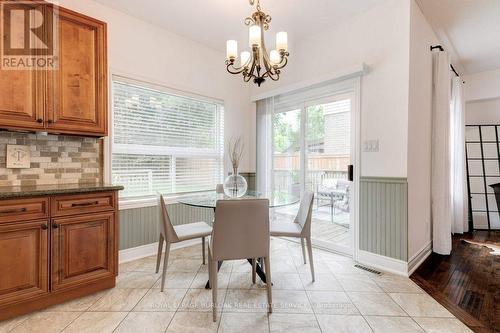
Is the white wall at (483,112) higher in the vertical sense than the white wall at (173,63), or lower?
lower

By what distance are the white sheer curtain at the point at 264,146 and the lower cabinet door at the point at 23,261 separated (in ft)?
8.72

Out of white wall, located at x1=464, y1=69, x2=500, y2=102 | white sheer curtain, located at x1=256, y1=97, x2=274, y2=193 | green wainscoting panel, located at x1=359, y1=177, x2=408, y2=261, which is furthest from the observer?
white wall, located at x1=464, y1=69, x2=500, y2=102

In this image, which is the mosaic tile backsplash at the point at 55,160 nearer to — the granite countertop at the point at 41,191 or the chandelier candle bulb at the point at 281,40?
the granite countertop at the point at 41,191

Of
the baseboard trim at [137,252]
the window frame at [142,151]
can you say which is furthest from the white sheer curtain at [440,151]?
the baseboard trim at [137,252]

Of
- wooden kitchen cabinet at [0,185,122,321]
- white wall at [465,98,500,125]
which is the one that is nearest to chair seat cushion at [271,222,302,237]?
wooden kitchen cabinet at [0,185,122,321]

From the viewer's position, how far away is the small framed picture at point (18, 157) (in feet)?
6.72

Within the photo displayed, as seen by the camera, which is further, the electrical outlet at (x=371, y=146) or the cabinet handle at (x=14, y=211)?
the electrical outlet at (x=371, y=146)

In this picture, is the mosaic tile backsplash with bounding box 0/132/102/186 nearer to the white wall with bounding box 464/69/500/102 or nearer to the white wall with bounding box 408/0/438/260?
the white wall with bounding box 408/0/438/260

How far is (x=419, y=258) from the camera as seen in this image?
2.68 m

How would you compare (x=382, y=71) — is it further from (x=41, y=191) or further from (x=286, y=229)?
(x=41, y=191)

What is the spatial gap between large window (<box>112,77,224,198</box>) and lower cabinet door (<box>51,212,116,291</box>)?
0.80 meters

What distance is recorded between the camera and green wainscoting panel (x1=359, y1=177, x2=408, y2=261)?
2391 mm

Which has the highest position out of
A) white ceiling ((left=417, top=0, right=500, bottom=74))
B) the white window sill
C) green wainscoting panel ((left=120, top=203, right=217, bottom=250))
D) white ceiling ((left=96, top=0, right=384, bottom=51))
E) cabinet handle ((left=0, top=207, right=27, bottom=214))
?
white ceiling ((left=96, top=0, right=384, bottom=51))

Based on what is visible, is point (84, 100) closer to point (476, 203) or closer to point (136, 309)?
point (136, 309)
